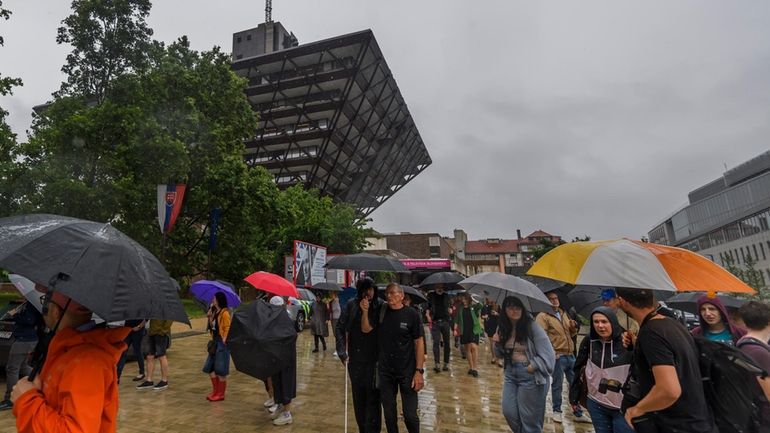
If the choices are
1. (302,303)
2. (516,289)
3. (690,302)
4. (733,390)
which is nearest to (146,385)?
(516,289)

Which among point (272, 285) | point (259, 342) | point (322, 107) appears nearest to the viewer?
point (259, 342)

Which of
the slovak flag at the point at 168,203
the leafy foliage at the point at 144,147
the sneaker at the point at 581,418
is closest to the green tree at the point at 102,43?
the leafy foliage at the point at 144,147

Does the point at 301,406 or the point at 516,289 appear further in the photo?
the point at 301,406

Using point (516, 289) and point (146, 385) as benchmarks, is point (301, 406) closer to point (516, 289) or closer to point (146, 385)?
point (146, 385)

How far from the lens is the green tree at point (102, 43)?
1573cm

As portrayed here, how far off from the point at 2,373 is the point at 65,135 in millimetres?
9847

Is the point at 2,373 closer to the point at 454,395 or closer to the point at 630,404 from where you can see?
the point at 454,395

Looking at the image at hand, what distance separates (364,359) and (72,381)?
2971 millimetres

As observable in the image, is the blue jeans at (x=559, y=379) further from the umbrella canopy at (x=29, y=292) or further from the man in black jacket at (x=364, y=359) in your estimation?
the umbrella canopy at (x=29, y=292)

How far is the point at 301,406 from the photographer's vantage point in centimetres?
614

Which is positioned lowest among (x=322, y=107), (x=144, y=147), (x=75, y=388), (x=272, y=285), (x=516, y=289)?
(x=75, y=388)

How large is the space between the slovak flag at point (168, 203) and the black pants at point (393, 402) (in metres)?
12.4

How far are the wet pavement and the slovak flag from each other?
234 inches

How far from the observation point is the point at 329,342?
13.9m
